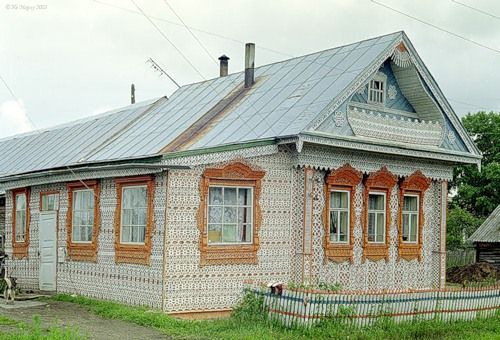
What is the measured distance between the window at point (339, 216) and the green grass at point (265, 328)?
131 inches

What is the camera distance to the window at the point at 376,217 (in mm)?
17734

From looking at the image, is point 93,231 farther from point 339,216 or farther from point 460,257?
point 460,257

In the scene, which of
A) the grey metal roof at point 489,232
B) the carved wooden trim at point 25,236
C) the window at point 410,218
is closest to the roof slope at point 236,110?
the carved wooden trim at point 25,236

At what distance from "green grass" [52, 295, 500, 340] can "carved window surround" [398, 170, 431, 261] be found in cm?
354

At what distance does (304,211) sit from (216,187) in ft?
6.89

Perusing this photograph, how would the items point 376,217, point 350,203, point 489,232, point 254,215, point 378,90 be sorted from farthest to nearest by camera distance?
point 489,232
point 376,217
point 378,90
point 350,203
point 254,215

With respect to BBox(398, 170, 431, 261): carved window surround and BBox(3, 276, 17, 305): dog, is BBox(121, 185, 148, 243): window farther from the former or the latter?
BBox(398, 170, 431, 261): carved window surround

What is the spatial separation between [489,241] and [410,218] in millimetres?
11650

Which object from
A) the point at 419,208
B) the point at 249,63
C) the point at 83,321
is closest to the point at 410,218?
the point at 419,208

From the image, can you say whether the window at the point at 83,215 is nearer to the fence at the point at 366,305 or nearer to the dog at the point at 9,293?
the dog at the point at 9,293

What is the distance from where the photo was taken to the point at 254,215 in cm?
1537

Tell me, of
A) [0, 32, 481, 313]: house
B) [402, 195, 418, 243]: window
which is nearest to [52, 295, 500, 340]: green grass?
[0, 32, 481, 313]: house

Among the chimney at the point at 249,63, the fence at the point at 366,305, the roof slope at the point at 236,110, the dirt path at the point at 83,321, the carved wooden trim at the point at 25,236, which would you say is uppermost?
the chimney at the point at 249,63

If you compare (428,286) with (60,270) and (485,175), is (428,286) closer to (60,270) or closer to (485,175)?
(60,270)
